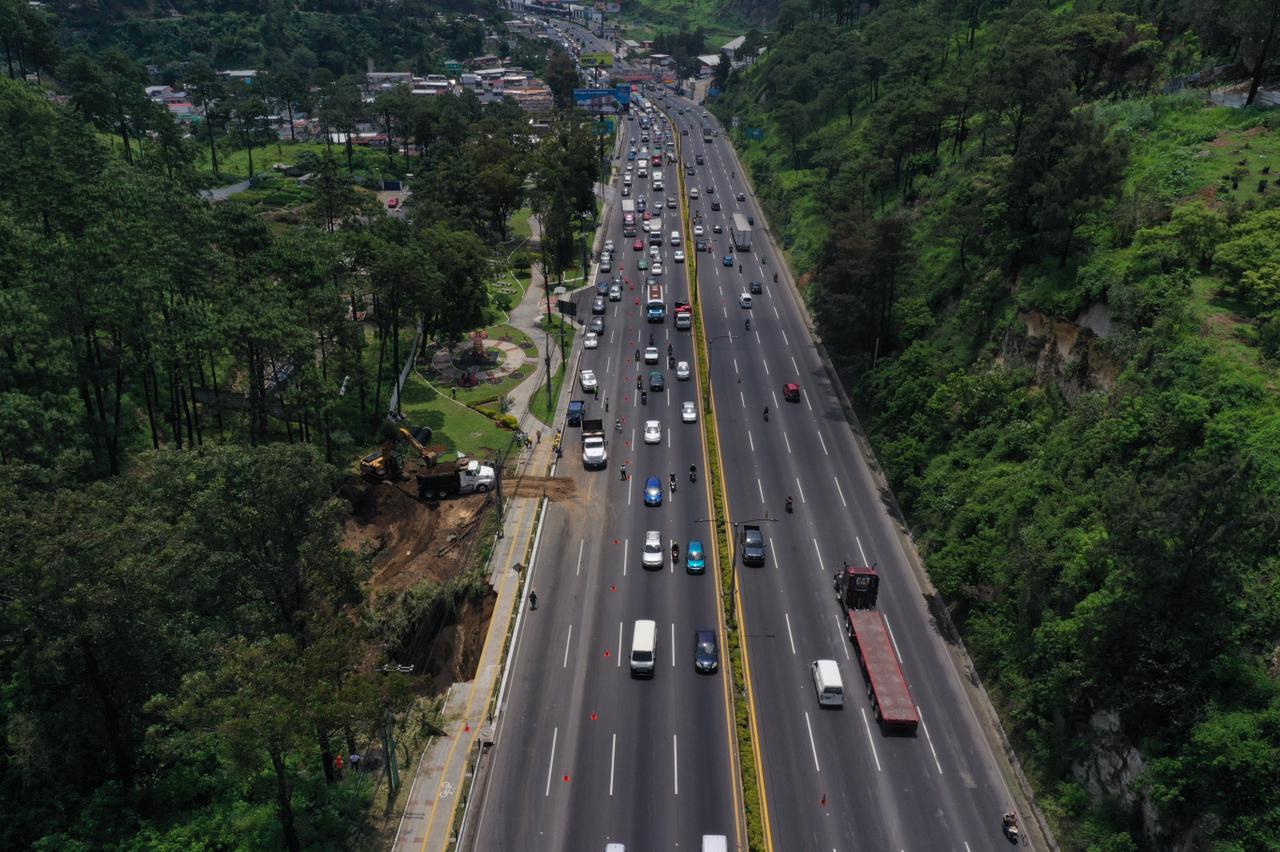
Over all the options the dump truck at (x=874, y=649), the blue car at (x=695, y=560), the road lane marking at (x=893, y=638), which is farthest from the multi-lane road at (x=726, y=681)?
the dump truck at (x=874, y=649)

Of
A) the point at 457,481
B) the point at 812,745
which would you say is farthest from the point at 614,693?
the point at 457,481

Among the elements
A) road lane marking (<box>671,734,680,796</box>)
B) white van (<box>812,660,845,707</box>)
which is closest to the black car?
road lane marking (<box>671,734,680,796</box>)

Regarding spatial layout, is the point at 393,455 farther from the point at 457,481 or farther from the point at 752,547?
the point at 752,547

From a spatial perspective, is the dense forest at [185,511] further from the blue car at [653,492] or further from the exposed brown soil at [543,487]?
the blue car at [653,492]

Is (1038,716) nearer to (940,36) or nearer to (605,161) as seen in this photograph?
(940,36)

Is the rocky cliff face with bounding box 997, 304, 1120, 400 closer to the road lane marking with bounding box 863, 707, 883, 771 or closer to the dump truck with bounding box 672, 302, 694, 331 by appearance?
the road lane marking with bounding box 863, 707, 883, 771

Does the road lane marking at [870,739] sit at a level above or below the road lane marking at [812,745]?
above
